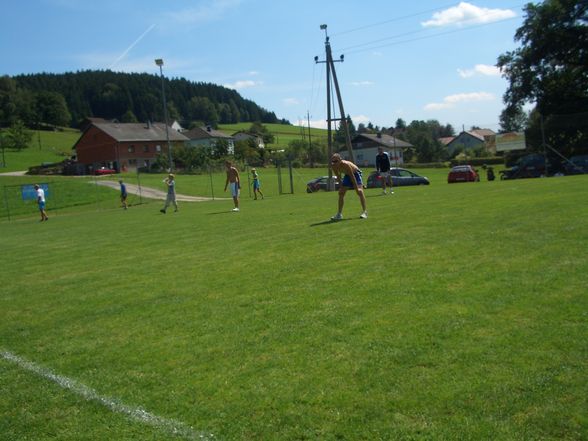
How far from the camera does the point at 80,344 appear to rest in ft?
17.8

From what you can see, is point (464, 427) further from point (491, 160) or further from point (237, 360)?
point (491, 160)

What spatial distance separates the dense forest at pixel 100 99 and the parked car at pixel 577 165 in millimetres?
122002

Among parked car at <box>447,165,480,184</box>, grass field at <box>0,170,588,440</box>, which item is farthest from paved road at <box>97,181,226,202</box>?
grass field at <box>0,170,588,440</box>

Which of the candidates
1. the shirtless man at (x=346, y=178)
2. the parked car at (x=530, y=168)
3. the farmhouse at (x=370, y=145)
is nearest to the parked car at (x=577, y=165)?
the parked car at (x=530, y=168)

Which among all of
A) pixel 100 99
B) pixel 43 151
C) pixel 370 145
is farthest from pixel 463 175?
pixel 100 99

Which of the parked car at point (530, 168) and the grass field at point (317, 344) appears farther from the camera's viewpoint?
the parked car at point (530, 168)

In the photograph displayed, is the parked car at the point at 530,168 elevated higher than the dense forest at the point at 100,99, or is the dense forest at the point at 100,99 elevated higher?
the dense forest at the point at 100,99

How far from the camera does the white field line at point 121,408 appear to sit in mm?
3479

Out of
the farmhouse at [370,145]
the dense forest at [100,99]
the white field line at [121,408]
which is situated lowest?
the white field line at [121,408]

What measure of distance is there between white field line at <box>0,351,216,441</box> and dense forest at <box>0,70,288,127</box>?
440 ft

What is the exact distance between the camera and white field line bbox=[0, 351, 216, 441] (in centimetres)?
348

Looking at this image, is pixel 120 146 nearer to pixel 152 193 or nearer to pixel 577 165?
pixel 152 193

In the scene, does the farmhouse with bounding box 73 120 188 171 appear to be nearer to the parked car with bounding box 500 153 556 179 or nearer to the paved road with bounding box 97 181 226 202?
the paved road with bounding box 97 181 226 202

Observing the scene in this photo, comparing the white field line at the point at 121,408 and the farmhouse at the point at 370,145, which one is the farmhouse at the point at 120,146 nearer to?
the farmhouse at the point at 370,145
